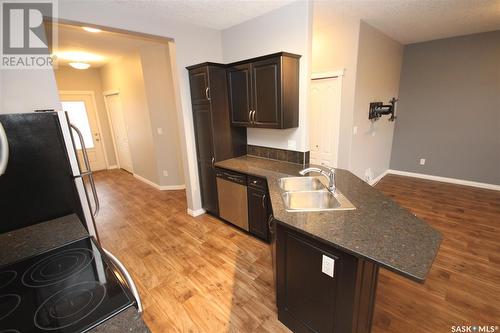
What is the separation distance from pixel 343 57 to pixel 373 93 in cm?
100

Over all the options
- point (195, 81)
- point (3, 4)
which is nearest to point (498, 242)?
point (195, 81)

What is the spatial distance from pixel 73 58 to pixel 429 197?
7431mm

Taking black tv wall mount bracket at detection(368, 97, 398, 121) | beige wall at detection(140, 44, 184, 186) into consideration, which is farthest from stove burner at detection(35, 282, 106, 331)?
black tv wall mount bracket at detection(368, 97, 398, 121)

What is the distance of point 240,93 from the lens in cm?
290

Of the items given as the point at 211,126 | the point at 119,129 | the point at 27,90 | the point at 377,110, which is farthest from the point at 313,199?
the point at 119,129

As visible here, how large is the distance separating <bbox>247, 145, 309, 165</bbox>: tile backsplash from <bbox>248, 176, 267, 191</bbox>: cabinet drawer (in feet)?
2.03

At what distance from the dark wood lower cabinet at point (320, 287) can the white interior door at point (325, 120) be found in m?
2.64

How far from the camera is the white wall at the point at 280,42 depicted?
248 cm

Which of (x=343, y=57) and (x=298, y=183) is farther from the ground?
(x=343, y=57)

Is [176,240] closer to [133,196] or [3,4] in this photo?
[133,196]

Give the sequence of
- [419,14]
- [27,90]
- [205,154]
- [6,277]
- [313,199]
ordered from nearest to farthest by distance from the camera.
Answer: [6,277], [27,90], [313,199], [419,14], [205,154]

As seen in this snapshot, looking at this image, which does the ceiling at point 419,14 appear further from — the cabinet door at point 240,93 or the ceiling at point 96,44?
the ceiling at point 96,44

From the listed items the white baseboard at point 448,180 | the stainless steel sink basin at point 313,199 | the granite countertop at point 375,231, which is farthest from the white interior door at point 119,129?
the white baseboard at point 448,180

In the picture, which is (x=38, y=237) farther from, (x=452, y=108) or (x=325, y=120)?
(x=452, y=108)
